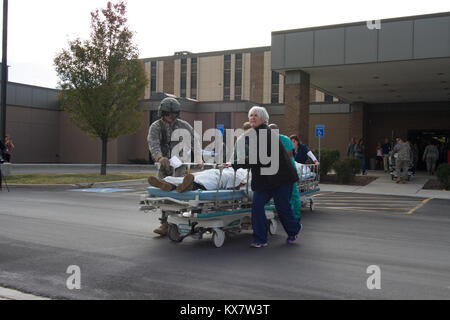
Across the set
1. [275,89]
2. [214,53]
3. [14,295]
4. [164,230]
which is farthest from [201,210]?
[214,53]

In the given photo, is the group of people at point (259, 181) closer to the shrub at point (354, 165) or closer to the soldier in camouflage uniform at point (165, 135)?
the soldier in camouflage uniform at point (165, 135)

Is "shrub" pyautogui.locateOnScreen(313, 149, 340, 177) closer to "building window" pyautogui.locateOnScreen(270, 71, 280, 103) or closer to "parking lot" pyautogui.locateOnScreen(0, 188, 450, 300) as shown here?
"parking lot" pyautogui.locateOnScreen(0, 188, 450, 300)

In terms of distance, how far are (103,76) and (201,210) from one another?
15.6 metres

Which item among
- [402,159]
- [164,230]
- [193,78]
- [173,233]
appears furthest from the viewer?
[193,78]

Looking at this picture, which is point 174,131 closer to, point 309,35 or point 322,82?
point 309,35

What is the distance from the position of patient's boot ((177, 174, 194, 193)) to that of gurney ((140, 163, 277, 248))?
0.23 feet

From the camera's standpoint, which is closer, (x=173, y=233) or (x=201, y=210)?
(x=201, y=210)

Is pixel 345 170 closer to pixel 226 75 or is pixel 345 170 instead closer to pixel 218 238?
pixel 218 238

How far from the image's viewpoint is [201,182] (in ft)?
21.9

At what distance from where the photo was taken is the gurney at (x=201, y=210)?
6.41m

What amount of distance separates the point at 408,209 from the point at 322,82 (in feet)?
43.4

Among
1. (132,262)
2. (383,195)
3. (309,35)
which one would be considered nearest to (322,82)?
(309,35)

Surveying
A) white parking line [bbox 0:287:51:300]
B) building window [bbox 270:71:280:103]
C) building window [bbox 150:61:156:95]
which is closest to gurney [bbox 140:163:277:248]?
white parking line [bbox 0:287:51:300]

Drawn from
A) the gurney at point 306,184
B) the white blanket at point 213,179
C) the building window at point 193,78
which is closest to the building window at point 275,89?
the building window at point 193,78
